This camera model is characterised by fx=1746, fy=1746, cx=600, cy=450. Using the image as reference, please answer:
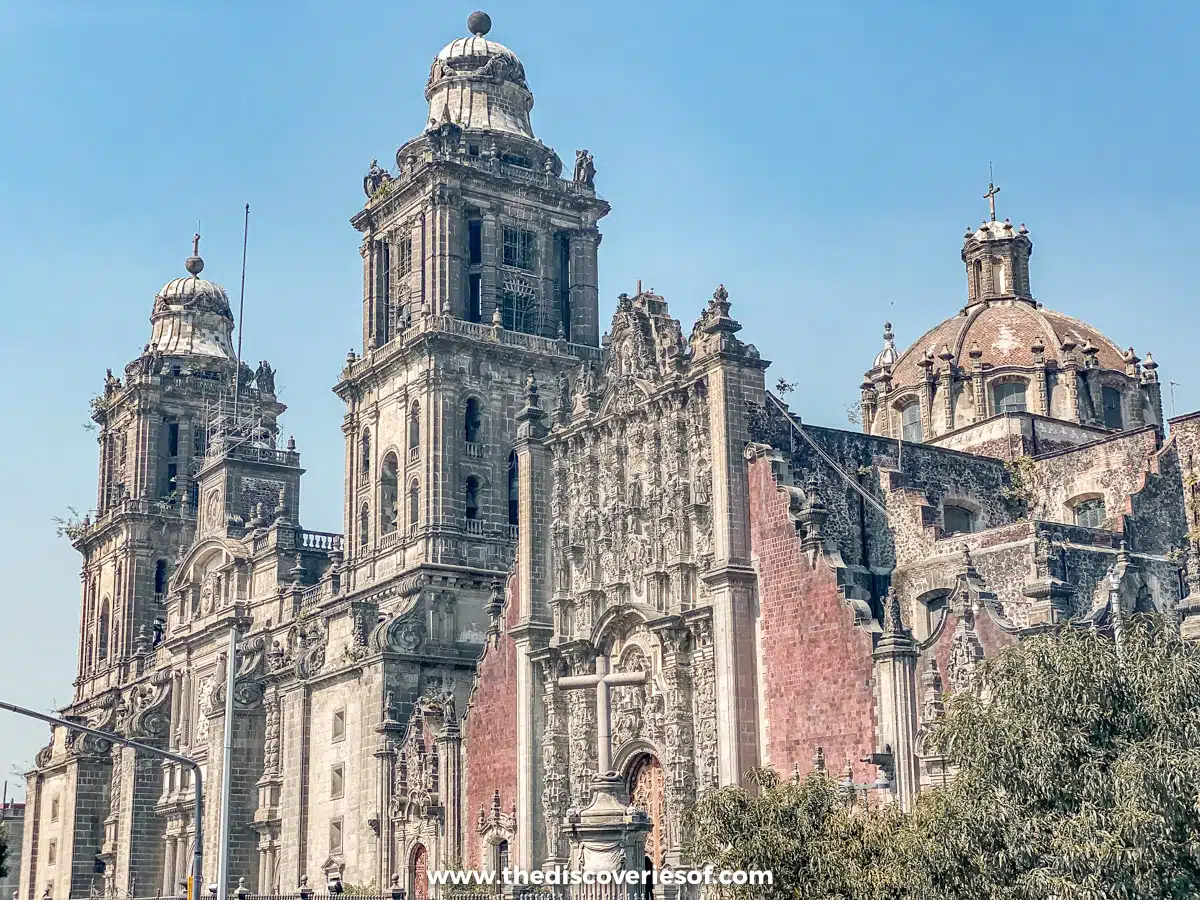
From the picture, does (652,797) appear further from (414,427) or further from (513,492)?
(414,427)

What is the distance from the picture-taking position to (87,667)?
92.1 m

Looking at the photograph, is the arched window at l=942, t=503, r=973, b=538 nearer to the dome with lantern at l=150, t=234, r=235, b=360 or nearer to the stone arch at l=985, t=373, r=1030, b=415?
the stone arch at l=985, t=373, r=1030, b=415

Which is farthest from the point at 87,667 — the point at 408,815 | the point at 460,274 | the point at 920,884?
the point at 920,884

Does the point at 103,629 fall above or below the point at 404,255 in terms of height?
below

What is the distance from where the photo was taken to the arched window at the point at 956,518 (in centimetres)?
→ 4638

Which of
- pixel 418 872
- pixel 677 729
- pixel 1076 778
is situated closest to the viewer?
pixel 1076 778

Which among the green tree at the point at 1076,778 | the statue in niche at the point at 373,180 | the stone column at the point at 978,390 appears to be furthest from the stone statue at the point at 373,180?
the green tree at the point at 1076,778

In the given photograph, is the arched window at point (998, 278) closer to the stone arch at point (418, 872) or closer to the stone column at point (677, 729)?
the stone column at point (677, 729)

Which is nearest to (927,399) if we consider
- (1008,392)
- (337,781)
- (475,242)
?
(1008,392)

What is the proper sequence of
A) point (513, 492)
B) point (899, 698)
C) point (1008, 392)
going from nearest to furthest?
point (899, 698), point (1008, 392), point (513, 492)

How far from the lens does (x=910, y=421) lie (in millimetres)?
61125

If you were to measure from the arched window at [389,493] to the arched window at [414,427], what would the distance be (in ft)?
3.80

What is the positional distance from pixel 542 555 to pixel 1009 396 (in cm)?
1935

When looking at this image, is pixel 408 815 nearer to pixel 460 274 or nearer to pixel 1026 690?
pixel 460 274
